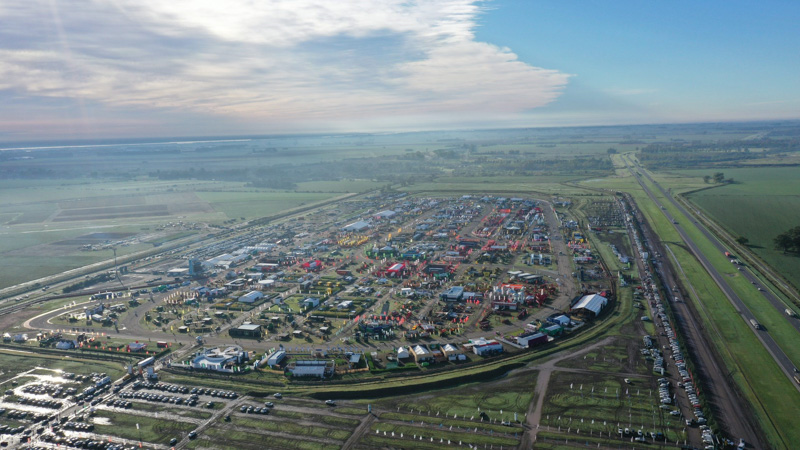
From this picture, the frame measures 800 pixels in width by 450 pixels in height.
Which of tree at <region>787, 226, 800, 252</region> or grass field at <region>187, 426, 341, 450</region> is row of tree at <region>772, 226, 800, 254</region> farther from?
grass field at <region>187, 426, 341, 450</region>

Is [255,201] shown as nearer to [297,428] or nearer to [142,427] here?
[142,427]

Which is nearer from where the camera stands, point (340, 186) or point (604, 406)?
point (604, 406)

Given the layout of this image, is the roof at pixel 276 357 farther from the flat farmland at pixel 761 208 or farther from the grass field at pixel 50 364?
the flat farmland at pixel 761 208

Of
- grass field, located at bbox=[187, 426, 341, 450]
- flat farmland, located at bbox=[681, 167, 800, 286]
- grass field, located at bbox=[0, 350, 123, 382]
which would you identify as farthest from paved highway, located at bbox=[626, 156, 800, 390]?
grass field, located at bbox=[0, 350, 123, 382]

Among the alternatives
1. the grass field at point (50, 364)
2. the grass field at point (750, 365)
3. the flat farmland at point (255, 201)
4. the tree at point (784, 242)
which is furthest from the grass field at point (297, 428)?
the flat farmland at point (255, 201)

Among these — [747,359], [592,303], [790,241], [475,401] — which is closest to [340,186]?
[592,303]
